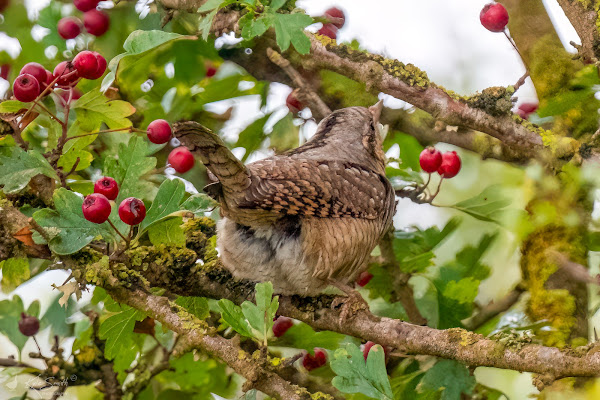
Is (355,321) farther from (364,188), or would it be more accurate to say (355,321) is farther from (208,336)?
(364,188)

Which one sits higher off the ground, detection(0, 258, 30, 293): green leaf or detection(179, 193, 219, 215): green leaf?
detection(179, 193, 219, 215): green leaf

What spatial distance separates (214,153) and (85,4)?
88cm

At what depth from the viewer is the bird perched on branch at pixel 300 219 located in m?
1.58

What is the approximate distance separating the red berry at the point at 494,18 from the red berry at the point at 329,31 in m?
0.49

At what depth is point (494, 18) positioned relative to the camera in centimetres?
180

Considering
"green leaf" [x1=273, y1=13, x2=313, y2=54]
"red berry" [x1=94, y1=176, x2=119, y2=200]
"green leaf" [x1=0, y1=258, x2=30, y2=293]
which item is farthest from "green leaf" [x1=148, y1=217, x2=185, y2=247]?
"green leaf" [x1=273, y1=13, x2=313, y2=54]

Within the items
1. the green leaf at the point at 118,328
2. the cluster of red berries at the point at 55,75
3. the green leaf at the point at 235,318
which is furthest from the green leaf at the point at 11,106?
the green leaf at the point at 235,318

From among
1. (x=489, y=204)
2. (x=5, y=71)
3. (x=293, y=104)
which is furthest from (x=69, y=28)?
(x=489, y=204)

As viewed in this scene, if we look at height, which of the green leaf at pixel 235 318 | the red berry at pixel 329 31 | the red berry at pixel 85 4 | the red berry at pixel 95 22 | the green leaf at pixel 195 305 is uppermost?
the red berry at pixel 329 31

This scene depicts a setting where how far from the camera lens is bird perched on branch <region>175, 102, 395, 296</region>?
1583 millimetres

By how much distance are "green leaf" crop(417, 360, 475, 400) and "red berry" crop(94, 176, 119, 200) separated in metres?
0.83

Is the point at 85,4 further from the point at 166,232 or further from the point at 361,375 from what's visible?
the point at 361,375

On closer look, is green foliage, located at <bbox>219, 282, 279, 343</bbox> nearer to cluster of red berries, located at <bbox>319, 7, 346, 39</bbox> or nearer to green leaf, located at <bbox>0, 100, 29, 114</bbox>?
green leaf, located at <bbox>0, 100, 29, 114</bbox>

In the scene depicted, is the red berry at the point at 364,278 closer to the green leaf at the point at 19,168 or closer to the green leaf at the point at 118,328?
the green leaf at the point at 118,328
